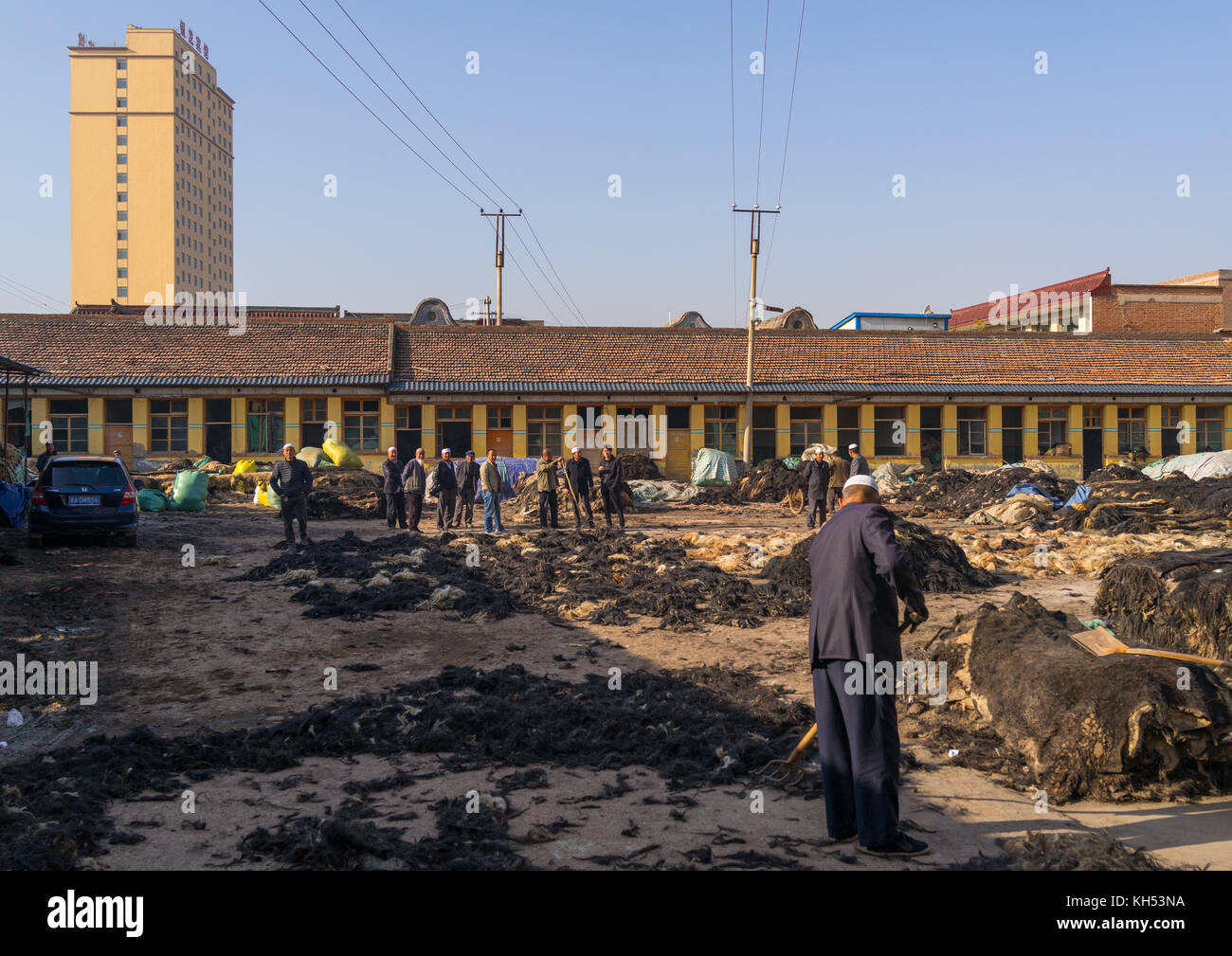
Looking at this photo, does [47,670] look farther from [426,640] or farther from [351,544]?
[351,544]

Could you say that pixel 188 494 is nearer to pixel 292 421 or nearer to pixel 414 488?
pixel 414 488

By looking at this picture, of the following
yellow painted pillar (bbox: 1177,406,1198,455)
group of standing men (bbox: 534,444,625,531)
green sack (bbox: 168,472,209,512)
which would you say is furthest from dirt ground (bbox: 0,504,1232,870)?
yellow painted pillar (bbox: 1177,406,1198,455)

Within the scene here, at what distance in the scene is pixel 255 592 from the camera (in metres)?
13.3

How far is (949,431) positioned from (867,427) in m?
3.22

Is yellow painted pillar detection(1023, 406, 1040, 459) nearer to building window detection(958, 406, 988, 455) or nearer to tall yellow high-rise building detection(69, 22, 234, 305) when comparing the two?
building window detection(958, 406, 988, 455)

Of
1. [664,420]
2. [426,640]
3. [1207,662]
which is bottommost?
[426,640]

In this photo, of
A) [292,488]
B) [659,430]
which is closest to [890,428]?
[659,430]

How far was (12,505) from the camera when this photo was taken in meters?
17.5

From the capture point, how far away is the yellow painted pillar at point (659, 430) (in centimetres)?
3600

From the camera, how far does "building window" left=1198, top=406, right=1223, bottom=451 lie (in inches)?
1501

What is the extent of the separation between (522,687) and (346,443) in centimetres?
2840

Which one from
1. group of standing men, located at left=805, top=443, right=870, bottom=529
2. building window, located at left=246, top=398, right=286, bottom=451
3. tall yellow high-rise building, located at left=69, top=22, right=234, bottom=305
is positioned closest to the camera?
group of standing men, located at left=805, top=443, right=870, bottom=529

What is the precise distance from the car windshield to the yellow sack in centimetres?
1431

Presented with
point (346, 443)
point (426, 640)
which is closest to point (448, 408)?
point (346, 443)
